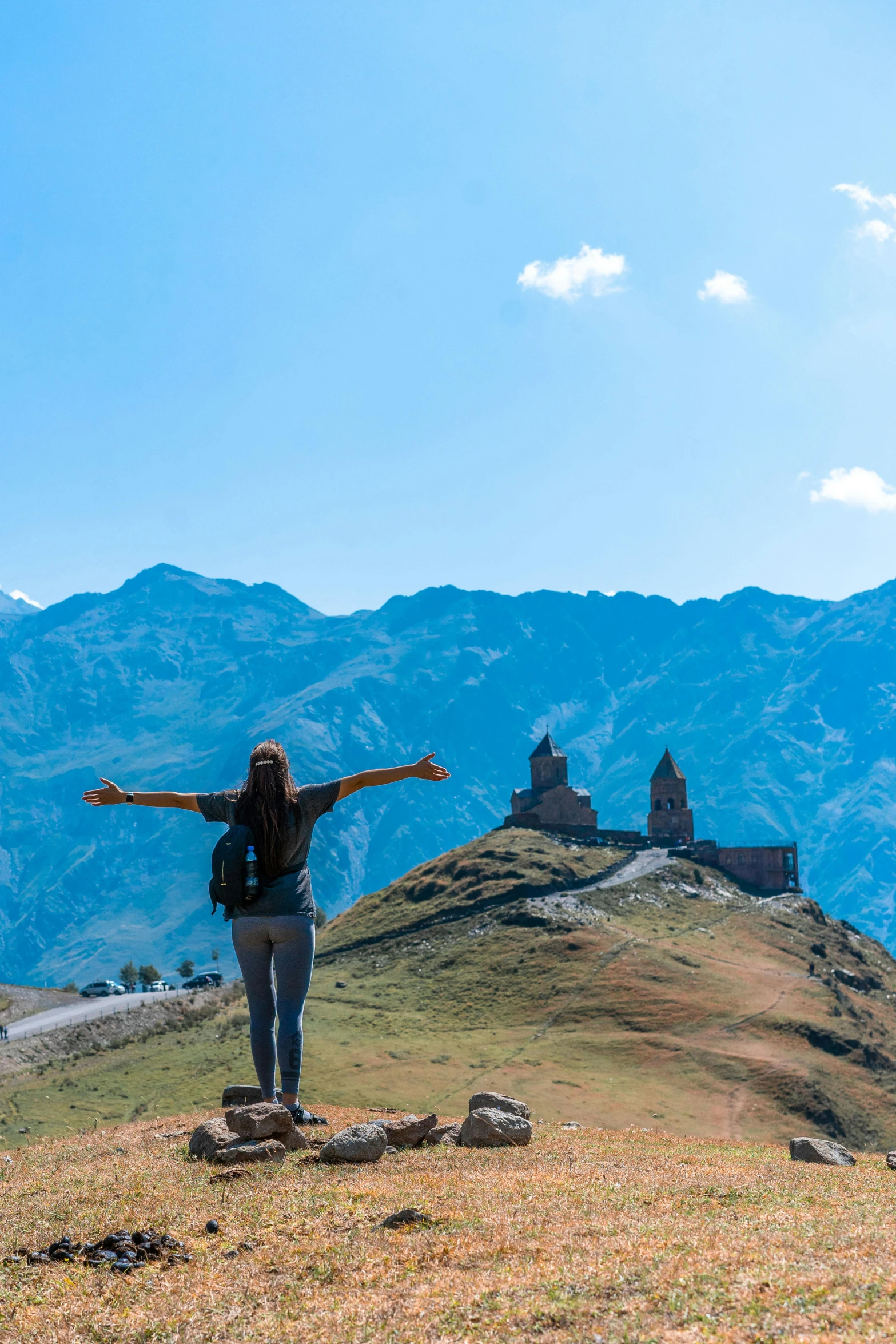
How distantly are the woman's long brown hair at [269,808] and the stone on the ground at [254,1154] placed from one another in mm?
2246

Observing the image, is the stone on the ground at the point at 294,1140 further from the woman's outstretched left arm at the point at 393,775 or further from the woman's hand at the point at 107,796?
the woman's hand at the point at 107,796

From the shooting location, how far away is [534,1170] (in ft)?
31.2

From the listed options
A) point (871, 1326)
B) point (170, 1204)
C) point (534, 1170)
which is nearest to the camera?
point (871, 1326)

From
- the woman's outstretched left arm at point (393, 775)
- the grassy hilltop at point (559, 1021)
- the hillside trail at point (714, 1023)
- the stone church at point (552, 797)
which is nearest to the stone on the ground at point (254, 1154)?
the woman's outstretched left arm at point (393, 775)

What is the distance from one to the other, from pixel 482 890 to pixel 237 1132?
228 feet

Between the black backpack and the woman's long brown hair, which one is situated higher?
the woman's long brown hair

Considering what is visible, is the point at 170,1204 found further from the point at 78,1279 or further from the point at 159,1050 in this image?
the point at 159,1050

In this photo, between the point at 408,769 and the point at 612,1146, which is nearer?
the point at 408,769

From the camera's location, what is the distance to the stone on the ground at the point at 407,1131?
10680mm

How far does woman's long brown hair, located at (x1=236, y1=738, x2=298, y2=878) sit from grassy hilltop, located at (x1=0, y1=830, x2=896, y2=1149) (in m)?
14.4

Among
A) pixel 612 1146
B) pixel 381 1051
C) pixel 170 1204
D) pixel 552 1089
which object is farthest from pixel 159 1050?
pixel 170 1204

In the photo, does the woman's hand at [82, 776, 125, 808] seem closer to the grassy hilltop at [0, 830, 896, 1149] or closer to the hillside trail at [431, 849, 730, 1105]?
the grassy hilltop at [0, 830, 896, 1149]

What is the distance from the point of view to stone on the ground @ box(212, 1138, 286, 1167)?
926cm

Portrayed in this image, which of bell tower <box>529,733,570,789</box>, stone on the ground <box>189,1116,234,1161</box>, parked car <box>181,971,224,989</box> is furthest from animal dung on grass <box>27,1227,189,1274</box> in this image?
bell tower <box>529,733,570,789</box>
